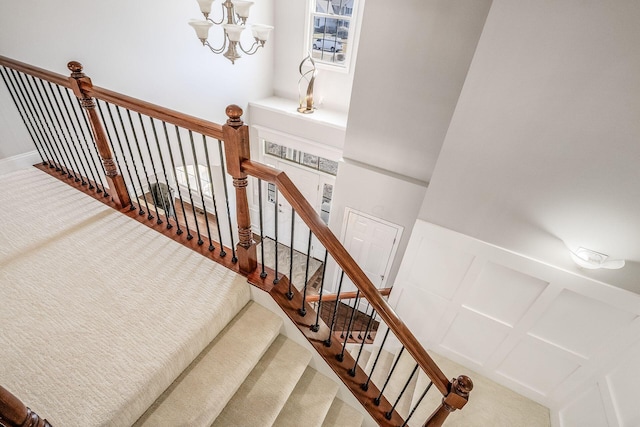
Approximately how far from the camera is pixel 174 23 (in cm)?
373

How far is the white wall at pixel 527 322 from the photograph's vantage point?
2025 millimetres

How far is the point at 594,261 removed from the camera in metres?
1.93

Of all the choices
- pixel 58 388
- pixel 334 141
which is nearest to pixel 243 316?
pixel 58 388

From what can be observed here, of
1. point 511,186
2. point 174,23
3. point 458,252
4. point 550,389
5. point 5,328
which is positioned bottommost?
point 550,389

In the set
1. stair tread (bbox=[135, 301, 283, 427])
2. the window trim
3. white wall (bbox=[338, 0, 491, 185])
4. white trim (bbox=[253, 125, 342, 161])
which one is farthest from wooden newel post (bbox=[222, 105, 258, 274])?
the window trim

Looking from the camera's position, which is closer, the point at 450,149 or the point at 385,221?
the point at 450,149

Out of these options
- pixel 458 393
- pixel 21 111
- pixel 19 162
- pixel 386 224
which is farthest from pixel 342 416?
pixel 21 111

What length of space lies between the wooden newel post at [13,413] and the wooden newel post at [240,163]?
3.45ft

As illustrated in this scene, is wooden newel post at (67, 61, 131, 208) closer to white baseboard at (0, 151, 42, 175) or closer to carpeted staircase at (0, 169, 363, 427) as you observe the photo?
carpeted staircase at (0, 169, 363, 427)

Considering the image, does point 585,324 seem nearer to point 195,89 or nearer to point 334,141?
point 334,141

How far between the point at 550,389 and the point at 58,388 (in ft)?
11.3

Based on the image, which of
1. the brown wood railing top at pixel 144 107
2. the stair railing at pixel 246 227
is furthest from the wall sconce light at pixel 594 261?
the brown wood railing top at pixel 144 107

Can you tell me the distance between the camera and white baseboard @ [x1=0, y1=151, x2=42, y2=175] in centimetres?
256

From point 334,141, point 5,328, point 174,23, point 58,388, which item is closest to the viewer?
point 58,388
